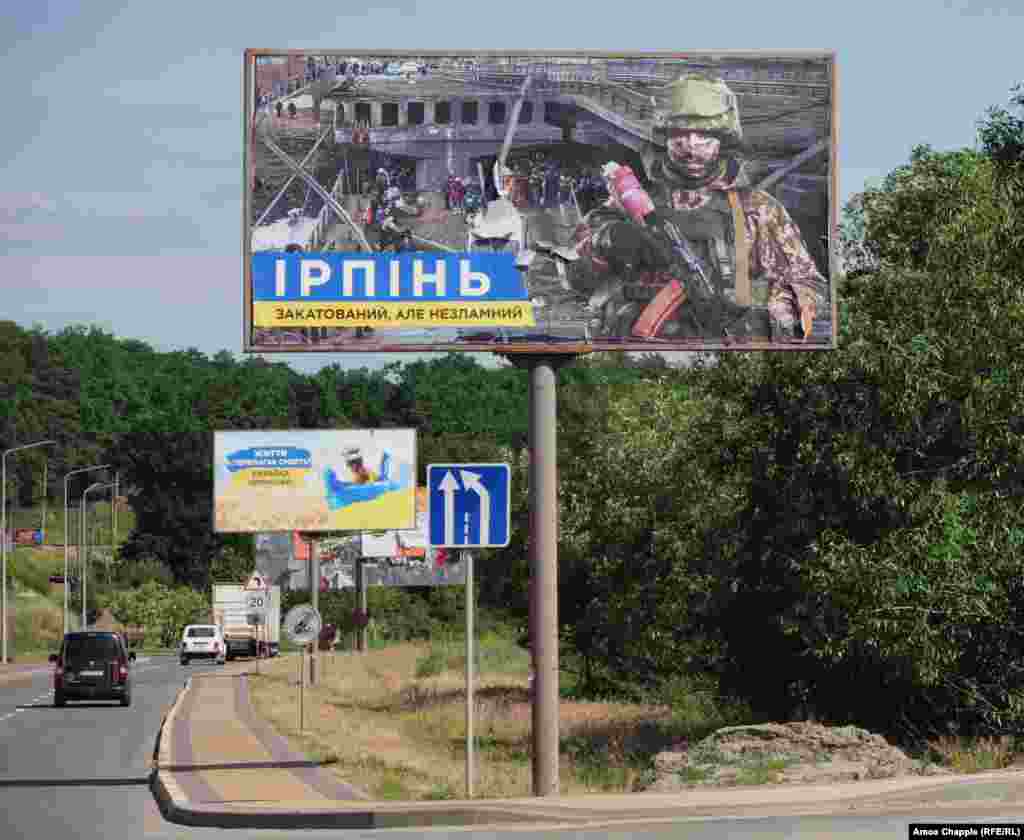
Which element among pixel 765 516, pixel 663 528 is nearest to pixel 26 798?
pixel 765 516

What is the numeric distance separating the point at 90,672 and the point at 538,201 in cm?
2823

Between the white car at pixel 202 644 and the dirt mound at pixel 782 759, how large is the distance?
61.7 meters

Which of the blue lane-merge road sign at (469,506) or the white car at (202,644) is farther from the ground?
the blue lane-merge road sign at (469,506)

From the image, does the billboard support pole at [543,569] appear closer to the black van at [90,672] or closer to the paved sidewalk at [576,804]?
the paved sidewalk at [576,804]

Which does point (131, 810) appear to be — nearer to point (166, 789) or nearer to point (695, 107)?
point (166, 789)

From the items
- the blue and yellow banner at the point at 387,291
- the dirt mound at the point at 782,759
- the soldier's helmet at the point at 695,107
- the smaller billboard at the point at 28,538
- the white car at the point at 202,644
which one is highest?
the soldier's helmet at the point at 695,107

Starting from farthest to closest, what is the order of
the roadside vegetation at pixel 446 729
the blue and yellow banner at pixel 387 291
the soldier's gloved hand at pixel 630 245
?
the roadside vegetation at pixel 446 729, the soldier's gloved hand at pixel 630 245, the blue and yellow banner at pixel 387 291

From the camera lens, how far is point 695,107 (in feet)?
70.4

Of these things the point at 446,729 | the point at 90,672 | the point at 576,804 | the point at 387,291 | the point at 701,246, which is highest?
the point at 701,246

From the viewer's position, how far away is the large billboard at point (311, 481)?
209ft

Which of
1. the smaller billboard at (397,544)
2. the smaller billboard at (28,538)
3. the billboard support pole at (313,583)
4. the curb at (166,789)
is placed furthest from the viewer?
the smaller billboard at (28,538)

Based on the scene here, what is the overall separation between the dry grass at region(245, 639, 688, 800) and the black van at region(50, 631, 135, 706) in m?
3.34

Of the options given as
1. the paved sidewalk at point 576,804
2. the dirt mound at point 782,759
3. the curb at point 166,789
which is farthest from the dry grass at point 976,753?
the curb at point 166,789

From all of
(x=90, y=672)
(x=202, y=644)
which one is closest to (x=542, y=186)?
(x=90, y=672)
